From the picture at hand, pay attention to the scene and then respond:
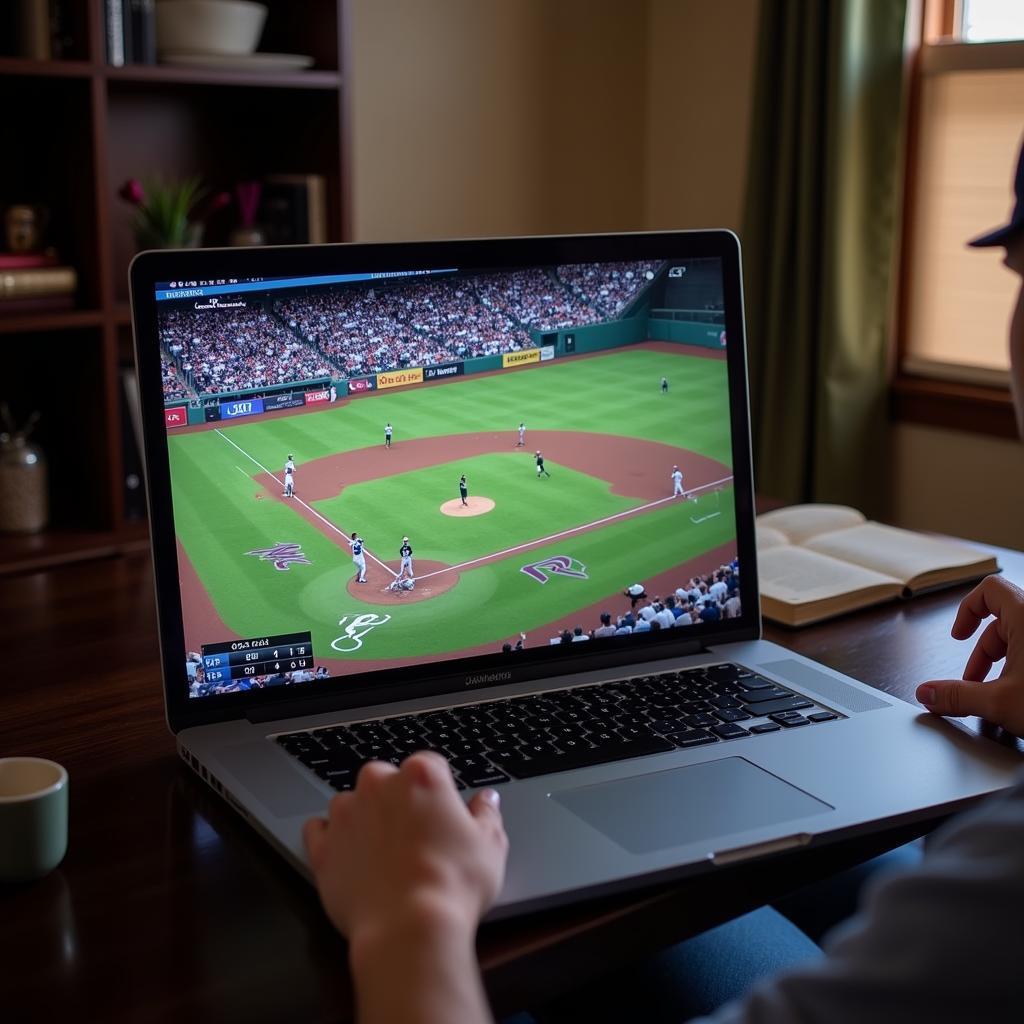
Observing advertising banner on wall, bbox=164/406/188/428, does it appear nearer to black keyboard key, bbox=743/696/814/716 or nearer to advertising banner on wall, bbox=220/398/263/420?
advertising banner on wall, bbox=220/398/263/420

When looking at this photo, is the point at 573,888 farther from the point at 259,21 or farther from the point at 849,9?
the point at 849,9

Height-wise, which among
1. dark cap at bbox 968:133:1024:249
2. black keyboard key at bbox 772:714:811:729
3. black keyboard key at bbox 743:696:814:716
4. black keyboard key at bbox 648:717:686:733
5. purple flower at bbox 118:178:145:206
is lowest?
black keyboard key at bbox 772:714:811:729

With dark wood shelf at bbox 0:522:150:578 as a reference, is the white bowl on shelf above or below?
above

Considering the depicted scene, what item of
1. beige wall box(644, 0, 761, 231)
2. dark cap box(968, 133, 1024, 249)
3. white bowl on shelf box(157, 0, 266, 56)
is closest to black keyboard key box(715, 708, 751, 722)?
dark cap box(968, 133, 1024, 249)

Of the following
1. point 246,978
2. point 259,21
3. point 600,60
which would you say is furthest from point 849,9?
point 246,978

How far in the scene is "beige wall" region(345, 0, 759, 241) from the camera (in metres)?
3.11

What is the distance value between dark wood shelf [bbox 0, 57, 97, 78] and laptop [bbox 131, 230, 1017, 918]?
52.1 inches

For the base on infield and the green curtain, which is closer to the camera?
the base on infield

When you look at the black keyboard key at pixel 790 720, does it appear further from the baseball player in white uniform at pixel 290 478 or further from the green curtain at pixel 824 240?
the green curtain at pixel 824 240

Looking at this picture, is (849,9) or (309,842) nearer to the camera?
(309,842)

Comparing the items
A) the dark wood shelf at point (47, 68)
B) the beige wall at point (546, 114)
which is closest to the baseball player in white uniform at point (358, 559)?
the dark wood shelf at point (47, 68)

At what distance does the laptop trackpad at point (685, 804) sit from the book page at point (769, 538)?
2.19 ft

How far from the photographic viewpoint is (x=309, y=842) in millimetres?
836

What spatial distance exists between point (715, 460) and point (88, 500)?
5.15 ft
